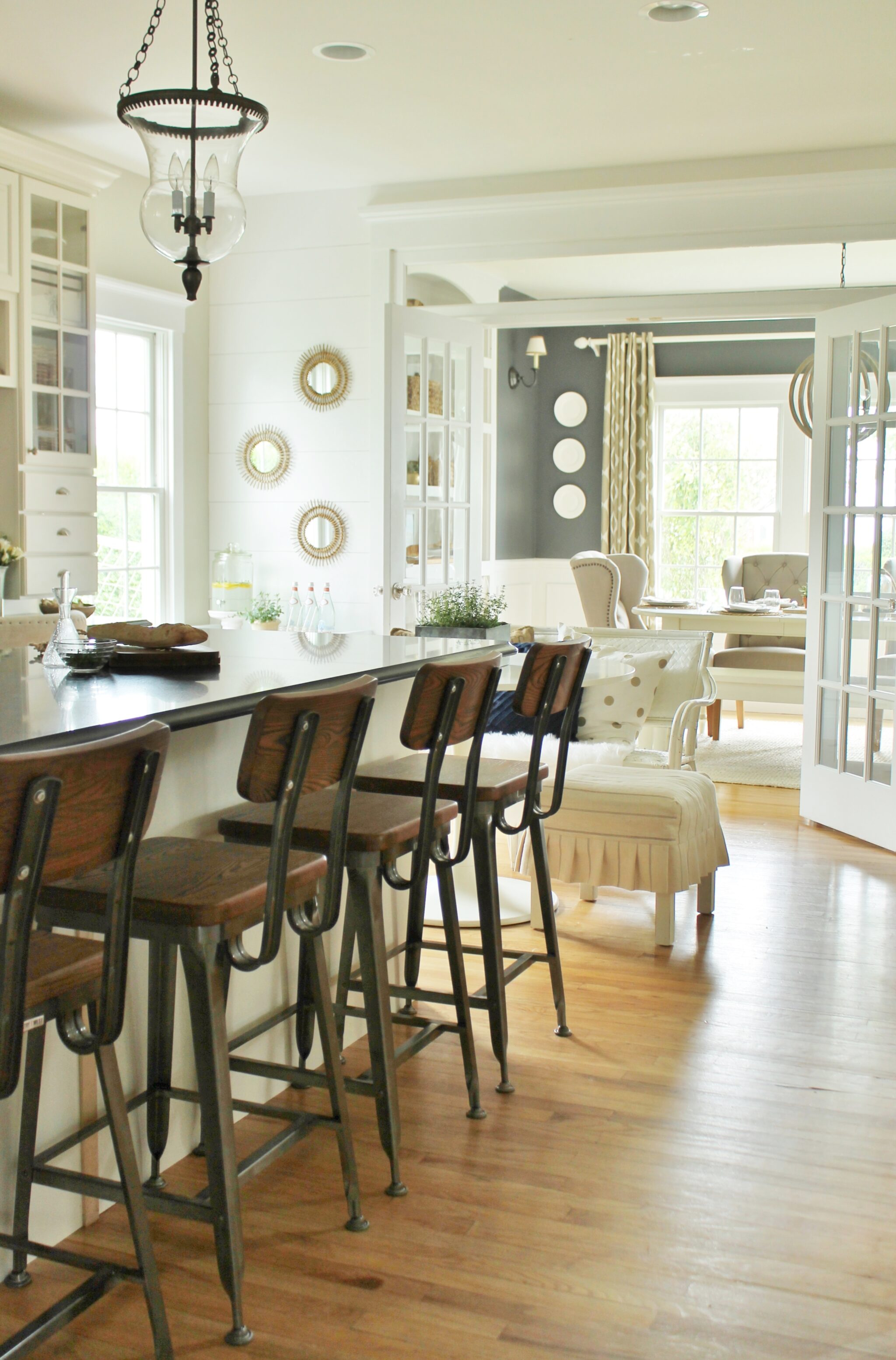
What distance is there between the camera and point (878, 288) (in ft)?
18.0

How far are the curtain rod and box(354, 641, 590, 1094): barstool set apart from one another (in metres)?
6.78

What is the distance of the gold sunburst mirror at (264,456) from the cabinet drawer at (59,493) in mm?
1282

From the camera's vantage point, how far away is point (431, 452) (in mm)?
6355

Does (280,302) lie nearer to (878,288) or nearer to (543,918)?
(878,288)

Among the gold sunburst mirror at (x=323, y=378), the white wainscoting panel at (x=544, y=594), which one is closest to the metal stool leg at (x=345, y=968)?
the gold sunburst mirror at (x=323, y=378)

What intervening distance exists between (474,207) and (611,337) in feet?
13.5

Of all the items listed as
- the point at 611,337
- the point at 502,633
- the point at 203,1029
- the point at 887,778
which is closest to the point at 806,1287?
the point at 203,1029

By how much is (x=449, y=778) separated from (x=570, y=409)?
768 centimetres

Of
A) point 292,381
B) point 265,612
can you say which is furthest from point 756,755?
point 292,381

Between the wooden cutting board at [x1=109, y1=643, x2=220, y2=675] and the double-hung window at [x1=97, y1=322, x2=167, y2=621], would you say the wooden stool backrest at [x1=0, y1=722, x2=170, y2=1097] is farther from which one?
the double-hung window at [x1=97, y1=322, x2=167, y2=621]

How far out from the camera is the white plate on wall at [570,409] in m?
10.0

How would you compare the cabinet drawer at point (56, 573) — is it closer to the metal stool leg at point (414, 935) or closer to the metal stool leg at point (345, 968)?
the metal stool leg at point (414, 935)

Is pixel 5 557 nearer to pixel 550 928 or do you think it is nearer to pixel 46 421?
pixel 46 421

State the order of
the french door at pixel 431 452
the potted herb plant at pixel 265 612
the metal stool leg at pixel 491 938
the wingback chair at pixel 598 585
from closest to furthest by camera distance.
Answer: the metal stool leg at pixel 491 938, the french door at pixel 431 452, the potted herb plant at pixel 265 612, the wingback chair at pixel 598 585
